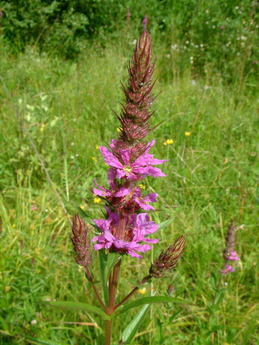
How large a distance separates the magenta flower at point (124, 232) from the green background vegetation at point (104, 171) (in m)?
0.16

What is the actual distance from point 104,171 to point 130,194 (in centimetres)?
200

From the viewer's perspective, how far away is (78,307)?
44.5 inches

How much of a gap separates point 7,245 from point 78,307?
152 cm

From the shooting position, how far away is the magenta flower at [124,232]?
3.81 feet

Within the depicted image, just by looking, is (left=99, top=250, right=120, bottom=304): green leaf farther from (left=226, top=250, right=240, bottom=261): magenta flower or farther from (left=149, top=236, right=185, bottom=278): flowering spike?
(left=226, top=250, right=240, bottom=261): magenta flower

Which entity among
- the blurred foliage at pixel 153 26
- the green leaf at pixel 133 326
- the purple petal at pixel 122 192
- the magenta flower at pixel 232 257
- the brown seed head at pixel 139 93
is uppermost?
the blurred foliage at pixel 153 26

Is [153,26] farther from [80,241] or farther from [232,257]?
[80,241]

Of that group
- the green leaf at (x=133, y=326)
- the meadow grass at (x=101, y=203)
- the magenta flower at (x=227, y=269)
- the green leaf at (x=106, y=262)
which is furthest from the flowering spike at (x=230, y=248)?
the green leaf at (x=106, y=262)

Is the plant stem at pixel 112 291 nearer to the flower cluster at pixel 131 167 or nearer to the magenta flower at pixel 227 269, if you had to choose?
the flower cluster at pixel 131 167

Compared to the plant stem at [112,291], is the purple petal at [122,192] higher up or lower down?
higher up

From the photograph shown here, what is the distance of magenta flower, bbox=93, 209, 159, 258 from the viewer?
116 cm

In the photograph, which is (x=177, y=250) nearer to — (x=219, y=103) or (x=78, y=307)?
(x=78, y=307)

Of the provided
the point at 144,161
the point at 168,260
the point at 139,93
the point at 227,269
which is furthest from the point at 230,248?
the point at 139,93

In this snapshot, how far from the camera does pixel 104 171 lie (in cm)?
313
